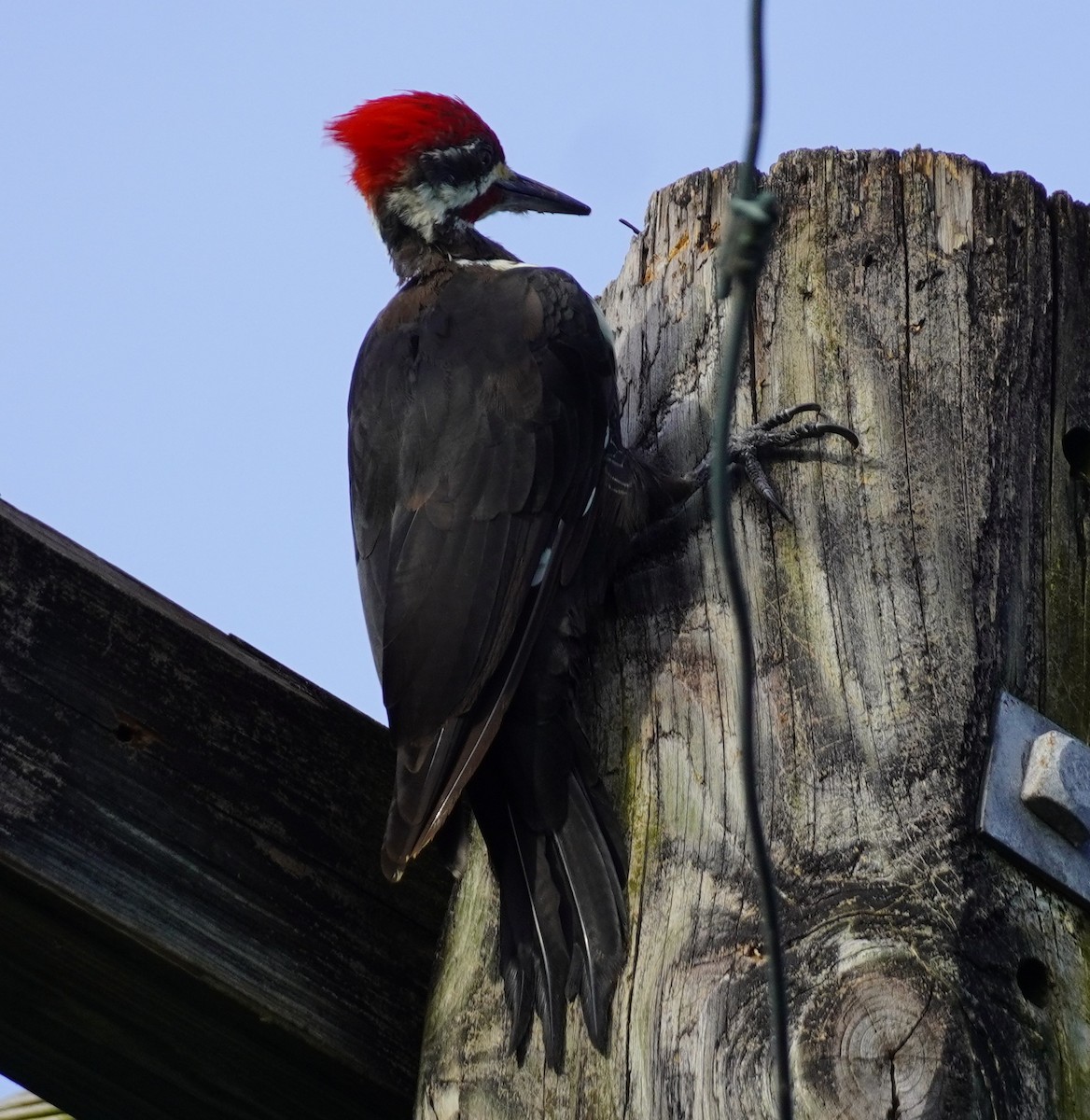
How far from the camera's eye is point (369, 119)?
3.90m

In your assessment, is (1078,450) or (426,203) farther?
(426,203)

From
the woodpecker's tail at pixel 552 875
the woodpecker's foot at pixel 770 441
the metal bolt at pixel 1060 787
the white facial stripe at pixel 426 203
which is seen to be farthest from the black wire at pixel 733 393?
the white facial stripe at pixel 426 203

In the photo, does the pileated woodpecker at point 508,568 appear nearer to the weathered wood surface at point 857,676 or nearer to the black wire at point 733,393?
the weathered wood surface at point 857,676

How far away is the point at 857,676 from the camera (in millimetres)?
2041

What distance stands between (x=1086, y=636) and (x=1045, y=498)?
0.21m

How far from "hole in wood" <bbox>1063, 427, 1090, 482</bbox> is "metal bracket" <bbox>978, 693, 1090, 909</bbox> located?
52 centimetres

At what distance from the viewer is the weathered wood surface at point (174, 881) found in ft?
6.19

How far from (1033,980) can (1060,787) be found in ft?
0.78

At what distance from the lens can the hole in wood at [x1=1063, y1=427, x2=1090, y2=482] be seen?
2.37 meters

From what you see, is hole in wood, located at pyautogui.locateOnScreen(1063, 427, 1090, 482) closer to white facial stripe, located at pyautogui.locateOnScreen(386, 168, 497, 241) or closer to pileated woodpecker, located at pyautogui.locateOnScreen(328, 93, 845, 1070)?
pileated woodpecker, located at pyautogui.locateOnScreen(328, 93, 845, 1070)

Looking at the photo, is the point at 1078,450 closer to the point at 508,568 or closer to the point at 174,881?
the point at 508,568

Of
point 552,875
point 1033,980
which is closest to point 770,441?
point 552,875

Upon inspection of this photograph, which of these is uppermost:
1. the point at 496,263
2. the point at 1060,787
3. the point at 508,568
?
the point at 496,263

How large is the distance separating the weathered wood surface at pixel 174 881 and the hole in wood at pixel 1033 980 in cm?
76
